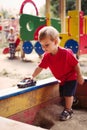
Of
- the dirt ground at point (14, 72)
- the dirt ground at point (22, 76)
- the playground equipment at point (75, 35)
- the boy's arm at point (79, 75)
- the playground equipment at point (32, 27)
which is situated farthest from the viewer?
the playground equipment at point (32, 27)

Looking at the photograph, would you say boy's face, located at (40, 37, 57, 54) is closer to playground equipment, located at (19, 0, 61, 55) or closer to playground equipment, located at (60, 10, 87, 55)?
playground equipment, located at (60, 10, 87, 55)

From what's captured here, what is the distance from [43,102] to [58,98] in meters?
0.17

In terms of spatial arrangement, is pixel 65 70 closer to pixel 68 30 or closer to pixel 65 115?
pixel 65 115

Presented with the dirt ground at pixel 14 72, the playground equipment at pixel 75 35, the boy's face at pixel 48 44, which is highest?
the boy's face at pixel 48 44

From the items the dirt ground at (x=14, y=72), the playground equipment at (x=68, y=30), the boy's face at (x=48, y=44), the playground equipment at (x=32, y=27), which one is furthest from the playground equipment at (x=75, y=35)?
the boy's face at (x=48, y=44)

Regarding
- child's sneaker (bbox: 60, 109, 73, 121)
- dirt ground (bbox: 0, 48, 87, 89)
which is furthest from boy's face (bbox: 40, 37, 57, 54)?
dirt ground (bbox: 0, 48, 87, 89)

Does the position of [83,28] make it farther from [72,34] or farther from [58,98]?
[58,98]

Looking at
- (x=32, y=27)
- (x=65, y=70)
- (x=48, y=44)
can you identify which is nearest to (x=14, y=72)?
(x=32, y=27)

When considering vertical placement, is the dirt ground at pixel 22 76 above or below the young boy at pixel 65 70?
below

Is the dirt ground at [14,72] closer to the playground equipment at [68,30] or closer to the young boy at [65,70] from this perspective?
the playground equipment at [68,30]

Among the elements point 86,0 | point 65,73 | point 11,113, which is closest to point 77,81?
point 65,73

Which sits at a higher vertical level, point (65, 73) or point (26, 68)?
point (65, 73)

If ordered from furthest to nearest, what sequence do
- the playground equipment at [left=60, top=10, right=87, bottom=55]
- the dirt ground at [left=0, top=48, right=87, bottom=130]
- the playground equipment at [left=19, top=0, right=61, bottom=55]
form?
Result: 1. the playground equipment at [left=19, top=0, right=61, bottom=55]
2. the playground equipment at [left=60, top=10, right=87, bottom=55]
3. the dirt ground at [left=0, top=48, right=87, bottom=130]

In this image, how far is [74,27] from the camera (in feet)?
17.5
